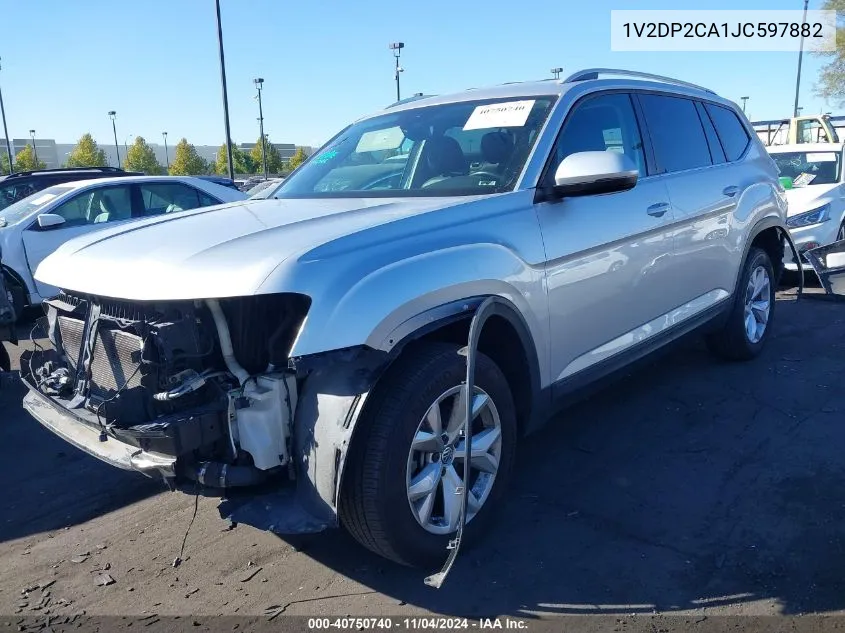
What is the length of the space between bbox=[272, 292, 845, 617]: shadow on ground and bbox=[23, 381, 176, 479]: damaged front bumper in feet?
2.85

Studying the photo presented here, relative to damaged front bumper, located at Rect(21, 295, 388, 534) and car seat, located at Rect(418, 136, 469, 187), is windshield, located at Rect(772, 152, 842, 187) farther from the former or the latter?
damaged front bumper, located at Rect(21, 295, 388, 534)

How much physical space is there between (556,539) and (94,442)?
196 centimetres

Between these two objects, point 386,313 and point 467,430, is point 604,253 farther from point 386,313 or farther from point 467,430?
point 386,313

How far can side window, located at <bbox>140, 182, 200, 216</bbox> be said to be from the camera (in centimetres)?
860

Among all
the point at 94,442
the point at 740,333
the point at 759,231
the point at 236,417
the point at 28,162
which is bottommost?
the point at 740,333

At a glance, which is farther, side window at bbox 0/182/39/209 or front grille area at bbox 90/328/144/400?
side window at bbox 0/182/39/209

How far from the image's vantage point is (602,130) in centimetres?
384

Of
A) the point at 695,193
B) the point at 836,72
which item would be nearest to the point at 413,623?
the point at 695,193

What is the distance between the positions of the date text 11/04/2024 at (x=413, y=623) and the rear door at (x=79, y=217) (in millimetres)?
6417

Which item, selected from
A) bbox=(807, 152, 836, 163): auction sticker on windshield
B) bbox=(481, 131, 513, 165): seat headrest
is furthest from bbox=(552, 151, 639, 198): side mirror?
bbox=(807, 152, 836, 163): auction sticker on windshield

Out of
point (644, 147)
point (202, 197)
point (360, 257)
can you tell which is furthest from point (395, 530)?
point (202, 197)

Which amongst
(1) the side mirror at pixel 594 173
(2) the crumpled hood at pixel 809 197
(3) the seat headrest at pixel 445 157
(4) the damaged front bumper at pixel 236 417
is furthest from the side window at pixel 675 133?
(2) the crumpled hood at pixel 809 197

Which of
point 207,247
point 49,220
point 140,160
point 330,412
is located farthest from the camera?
A: point 140,160

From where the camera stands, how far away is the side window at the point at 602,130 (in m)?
3.54
